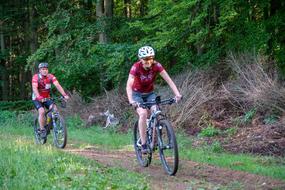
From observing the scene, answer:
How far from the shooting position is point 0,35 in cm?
3234

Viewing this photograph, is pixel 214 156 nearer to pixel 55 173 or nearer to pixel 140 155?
pixel 140 155

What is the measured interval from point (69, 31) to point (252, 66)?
9181mm

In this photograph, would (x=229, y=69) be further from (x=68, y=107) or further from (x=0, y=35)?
(x=0, y=35)

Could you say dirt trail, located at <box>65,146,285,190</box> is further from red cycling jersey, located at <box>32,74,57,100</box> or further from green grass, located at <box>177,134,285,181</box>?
red cycling jersey, located at <box>32,74,57,100</box>

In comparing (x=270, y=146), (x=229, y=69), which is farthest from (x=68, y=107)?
(x=270, y=146)

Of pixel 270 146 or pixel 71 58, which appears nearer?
pixel 270 146

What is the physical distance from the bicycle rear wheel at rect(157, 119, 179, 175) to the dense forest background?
7733 millimetres

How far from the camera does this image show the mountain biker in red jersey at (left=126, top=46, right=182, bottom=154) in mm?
8703

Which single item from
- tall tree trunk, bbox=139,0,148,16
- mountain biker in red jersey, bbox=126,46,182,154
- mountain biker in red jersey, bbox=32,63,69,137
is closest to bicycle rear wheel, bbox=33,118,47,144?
mountain biker in red jersey, bbox=32,63,69,137

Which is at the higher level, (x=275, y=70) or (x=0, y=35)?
(x=0, y=35)

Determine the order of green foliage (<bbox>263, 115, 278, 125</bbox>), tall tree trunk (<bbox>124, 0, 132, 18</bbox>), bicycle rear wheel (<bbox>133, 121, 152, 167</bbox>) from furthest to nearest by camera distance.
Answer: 1. tall tree trunk (<bbox>124, 0, 132, 18</bbox>)
2. green foliage (<bbox>263, 115, 278, 125</bbox>)
3. bicycle rear wheel (<bbox>133, 121, 152, 167</bbox>)

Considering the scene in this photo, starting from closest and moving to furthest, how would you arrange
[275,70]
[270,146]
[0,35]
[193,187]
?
[193,187] < [270,146] < [275,70] < [0,35]

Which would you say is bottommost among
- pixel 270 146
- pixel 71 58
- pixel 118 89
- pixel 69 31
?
pixel 270 146

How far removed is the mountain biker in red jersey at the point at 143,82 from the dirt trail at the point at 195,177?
0.68 meters
